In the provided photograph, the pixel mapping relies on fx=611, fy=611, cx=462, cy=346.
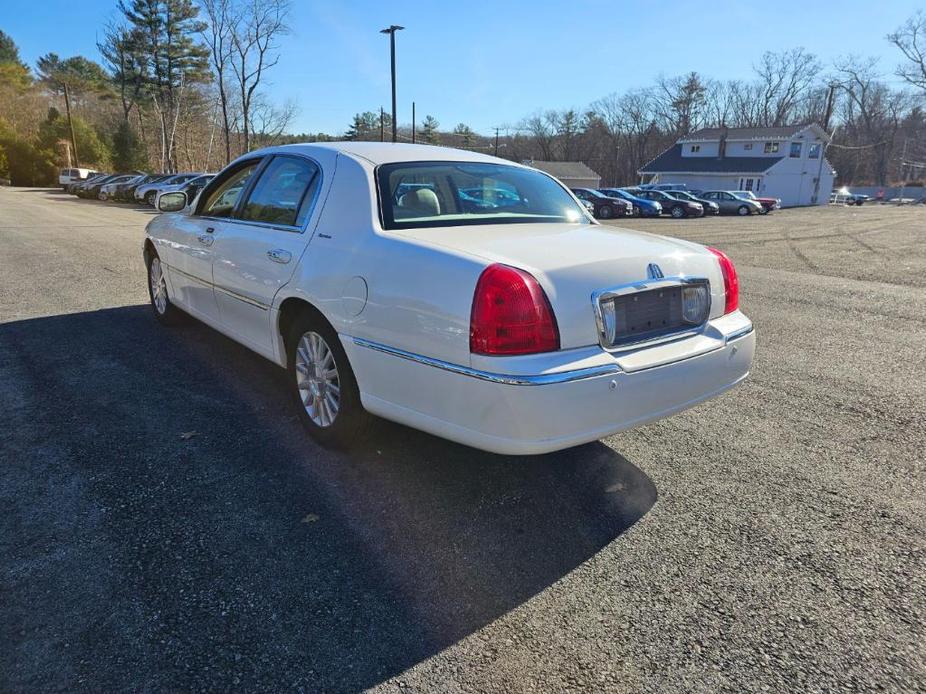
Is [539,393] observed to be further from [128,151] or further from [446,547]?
[128,151]

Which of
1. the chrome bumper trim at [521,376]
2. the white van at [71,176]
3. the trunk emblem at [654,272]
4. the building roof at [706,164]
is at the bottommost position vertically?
the chrome bumper trim at [521,376]

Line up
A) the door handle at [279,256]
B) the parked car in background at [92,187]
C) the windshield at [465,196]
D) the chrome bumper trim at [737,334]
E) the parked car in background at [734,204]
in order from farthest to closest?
the parked car in background at [734,204] → the parked car in background at [92,187] → the door handle at [279,256] → the windshield at [465,196] → the chrome bumper trim at [737,334]

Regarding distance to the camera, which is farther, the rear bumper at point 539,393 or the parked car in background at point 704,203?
the parked car in background at point 704,203

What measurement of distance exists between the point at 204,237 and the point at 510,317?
9.77 ft

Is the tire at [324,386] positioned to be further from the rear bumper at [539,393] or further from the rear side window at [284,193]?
the rear side window at [284,193]

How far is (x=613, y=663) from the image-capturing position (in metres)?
1.98

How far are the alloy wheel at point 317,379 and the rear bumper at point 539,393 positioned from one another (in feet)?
1.11

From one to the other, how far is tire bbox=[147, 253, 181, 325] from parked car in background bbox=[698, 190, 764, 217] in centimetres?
3582

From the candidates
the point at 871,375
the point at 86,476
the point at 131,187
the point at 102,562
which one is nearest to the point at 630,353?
the point at 102,562

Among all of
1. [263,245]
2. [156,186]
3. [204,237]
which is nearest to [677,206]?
[156,186]

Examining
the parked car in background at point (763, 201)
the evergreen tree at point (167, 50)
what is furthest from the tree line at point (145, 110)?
the parked car in background at point (763, 201)

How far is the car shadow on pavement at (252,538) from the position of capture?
1.99 metres

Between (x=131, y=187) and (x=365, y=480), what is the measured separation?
33.8 meters

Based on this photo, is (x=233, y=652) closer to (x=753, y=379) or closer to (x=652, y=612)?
(x=652, y=612)
